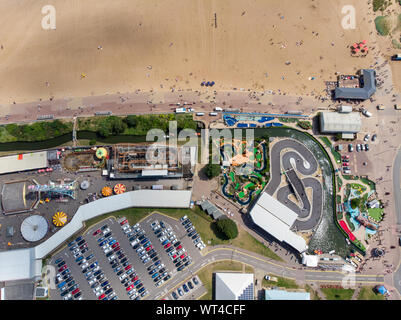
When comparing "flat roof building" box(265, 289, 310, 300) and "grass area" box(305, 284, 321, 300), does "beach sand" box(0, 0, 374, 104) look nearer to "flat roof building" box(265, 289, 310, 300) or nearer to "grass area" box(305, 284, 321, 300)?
"grass area" box(305, 284, 321, 300)

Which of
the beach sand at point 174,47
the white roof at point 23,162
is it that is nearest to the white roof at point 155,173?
the beach sand at point 174,47

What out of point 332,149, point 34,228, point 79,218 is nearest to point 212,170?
point 332,149

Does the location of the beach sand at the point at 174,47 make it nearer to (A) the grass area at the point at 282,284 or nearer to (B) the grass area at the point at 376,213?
(B) the grass area at the point at 376,213

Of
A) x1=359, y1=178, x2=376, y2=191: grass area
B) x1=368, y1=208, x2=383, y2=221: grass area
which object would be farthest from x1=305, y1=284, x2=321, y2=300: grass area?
x1=359, y1=178, x2=376, y2=191: grass area

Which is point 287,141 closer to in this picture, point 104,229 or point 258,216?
point 258,216

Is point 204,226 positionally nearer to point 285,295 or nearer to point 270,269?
point 270,269
